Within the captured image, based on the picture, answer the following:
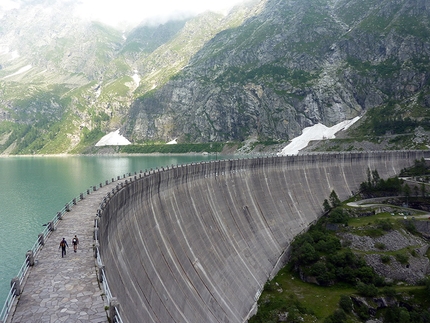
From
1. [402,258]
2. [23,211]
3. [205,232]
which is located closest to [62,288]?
[205,232]

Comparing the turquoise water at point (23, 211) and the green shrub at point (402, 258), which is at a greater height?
the turquoise water at point (23, 211)

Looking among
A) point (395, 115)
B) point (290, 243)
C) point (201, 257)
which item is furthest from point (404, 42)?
point (201, 257)

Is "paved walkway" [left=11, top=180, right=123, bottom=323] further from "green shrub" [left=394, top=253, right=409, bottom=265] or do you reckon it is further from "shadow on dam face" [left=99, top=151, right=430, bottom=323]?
"green shrub" [left=394, top=253, right=409, bottom=265]

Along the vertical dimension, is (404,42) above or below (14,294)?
above

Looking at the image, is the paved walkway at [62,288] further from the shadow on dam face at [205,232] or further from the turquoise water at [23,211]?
the turquoise water at [23,211]

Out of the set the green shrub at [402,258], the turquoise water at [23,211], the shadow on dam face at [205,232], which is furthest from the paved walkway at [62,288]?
the green shrub at [402,258]

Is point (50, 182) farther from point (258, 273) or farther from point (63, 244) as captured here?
point (63, 244)
